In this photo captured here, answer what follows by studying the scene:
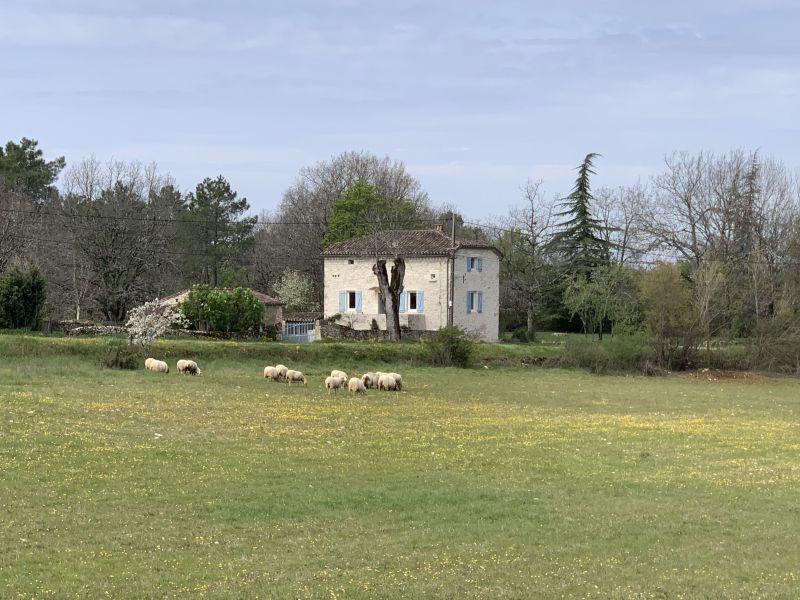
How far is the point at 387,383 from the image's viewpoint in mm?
34094

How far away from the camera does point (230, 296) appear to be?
51781mm

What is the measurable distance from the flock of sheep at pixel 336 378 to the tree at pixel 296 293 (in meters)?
38.4

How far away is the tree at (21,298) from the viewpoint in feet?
155

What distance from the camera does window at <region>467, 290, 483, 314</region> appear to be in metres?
65.3

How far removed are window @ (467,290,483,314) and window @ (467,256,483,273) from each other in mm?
1596

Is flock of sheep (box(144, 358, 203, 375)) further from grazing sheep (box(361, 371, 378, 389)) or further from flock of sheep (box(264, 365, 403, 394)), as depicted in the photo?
grazing sheep (box(361, 371, 378, 389))

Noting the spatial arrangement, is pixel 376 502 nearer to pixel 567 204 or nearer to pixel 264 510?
pixel 264 510

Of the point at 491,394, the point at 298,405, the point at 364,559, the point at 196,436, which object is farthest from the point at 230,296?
the point at 364,559

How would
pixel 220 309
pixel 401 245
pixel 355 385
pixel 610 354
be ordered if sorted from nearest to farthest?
pixel 355 385 → pixel 610 354 → pixel 220 309 → pixel 401 245

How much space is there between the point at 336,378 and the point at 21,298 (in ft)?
76.7

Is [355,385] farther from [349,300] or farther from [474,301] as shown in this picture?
[349,300]

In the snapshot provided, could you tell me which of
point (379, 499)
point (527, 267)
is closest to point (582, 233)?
point (527, 267)

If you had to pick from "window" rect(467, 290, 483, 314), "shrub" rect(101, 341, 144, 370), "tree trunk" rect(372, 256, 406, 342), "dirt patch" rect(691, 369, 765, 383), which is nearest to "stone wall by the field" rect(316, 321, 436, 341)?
"tree trunk" rect(372, 256, 406, 342)

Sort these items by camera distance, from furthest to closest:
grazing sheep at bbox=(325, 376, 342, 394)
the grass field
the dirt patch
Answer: the dirt patch → grazing sheep at bbox=(325, 376, 342, 394) → the grass field
